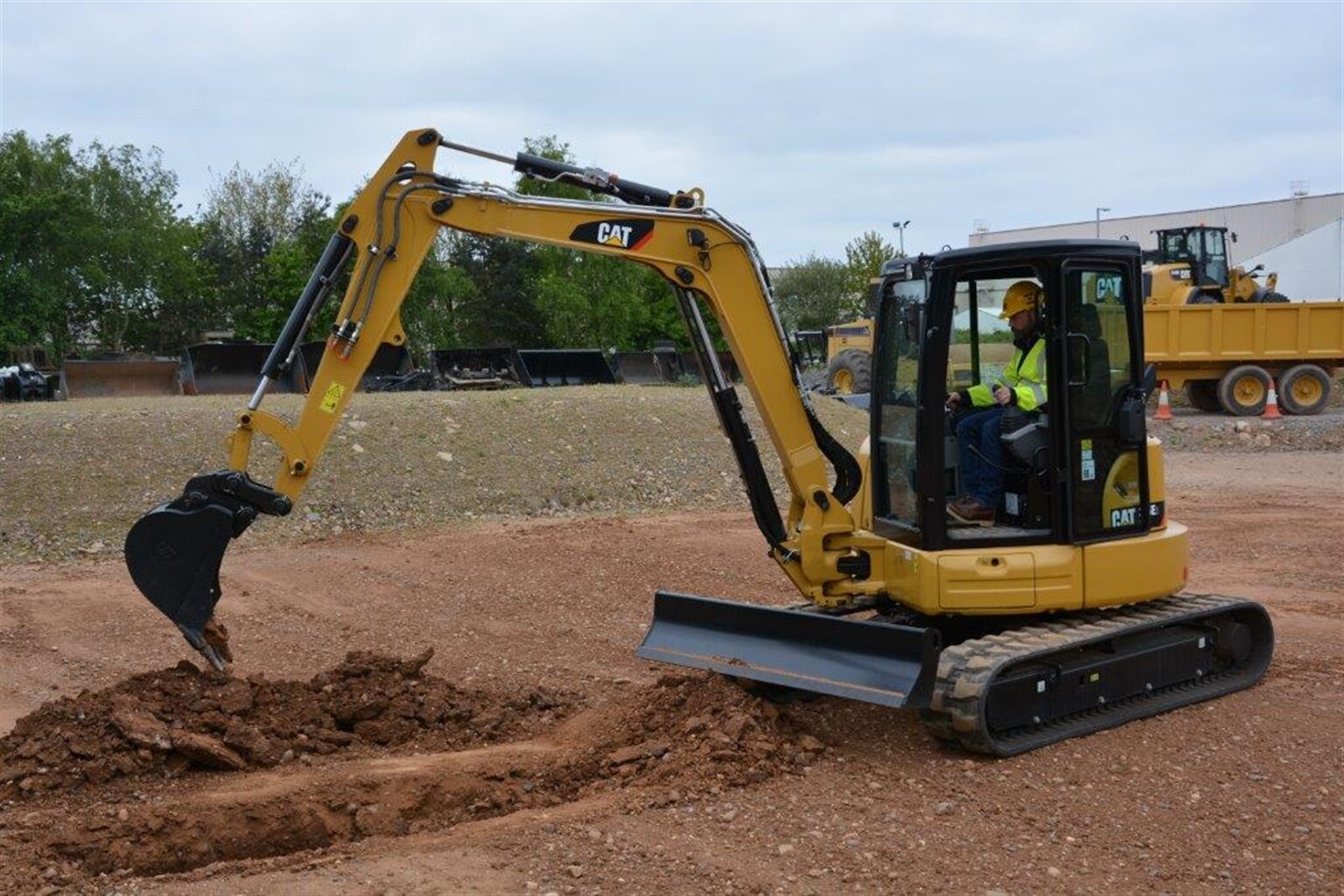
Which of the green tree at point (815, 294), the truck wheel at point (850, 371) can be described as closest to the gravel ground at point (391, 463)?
the truck wheel at point (850, 371)

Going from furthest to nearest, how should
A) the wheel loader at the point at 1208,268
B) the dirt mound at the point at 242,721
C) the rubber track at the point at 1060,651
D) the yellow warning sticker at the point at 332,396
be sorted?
the wheel loader at the point at 1208,268
the yellow warning sticker at the point at 332,396
the rubber track at the point at 1060,651
the dirt mound at the point at 242,721

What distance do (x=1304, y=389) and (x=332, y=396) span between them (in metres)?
22.3

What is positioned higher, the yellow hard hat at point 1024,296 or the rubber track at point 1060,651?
the yellow hard hat at point 1024,296

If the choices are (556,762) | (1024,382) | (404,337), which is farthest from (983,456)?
(404,337)

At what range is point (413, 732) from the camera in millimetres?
6777

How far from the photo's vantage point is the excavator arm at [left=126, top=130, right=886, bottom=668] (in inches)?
250

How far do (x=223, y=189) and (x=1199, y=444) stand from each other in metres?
36.7

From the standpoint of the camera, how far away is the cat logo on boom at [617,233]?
6.73 metres

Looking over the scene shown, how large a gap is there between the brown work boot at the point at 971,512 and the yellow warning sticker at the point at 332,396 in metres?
3.08

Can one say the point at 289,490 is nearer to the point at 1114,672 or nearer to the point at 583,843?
the point at 583,843

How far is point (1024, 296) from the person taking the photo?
6.74m

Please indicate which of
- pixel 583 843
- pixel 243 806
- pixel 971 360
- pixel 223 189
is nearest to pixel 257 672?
pixel 243 806

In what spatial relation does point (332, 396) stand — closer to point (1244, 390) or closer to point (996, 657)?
point (996, 657)

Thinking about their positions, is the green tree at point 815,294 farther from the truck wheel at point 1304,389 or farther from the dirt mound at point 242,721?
the dirt mound at point 242,721
